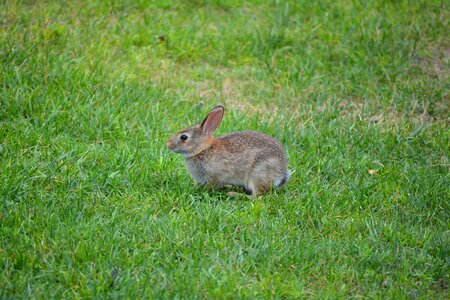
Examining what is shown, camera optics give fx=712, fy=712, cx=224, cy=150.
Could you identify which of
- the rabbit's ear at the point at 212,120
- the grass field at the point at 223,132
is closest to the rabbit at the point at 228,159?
the rabbit's ear at the point at 212,120

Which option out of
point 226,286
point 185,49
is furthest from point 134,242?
point 185,49

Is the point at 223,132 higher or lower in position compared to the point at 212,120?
lower

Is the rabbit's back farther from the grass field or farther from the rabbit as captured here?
the grass field

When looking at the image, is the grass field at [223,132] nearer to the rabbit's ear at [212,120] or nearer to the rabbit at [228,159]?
the rabbit at [228,159]

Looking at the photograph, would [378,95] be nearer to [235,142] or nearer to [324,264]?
[235,142]

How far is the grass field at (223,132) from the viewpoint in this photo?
489 cm

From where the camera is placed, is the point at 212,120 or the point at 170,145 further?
the point at 212,120

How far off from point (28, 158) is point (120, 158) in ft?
2.59

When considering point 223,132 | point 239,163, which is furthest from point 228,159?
point 223,132

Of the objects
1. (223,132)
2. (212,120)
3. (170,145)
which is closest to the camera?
(170,145)

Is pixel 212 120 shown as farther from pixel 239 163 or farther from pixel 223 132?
pixel 223 132

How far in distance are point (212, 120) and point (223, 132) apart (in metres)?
1.03

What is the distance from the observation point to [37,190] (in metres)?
5.62

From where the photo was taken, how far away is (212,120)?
6.24 meters
